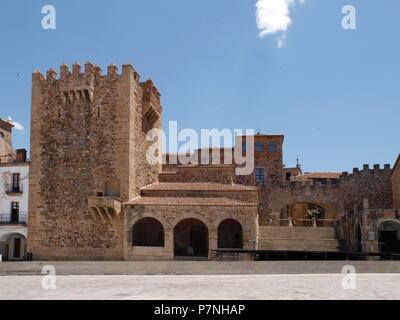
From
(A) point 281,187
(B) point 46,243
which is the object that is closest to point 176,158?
(A) point 281,187

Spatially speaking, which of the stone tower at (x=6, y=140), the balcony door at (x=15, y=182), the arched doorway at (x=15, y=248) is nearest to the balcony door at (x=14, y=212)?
the balcony door at (x=15, y=182)

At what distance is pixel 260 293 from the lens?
12.1 metres

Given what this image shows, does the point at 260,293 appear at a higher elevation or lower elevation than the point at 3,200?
lower

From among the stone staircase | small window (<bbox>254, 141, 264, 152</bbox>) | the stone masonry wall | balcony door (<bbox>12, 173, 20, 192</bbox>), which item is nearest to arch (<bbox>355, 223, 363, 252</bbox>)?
the stone staircase

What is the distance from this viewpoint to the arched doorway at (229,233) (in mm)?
30734

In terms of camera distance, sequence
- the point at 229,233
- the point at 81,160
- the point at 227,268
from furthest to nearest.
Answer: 1. the point at 229,233
2. the point at 81,160
3. the point at 227,268

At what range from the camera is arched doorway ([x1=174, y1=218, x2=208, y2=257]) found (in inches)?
1213

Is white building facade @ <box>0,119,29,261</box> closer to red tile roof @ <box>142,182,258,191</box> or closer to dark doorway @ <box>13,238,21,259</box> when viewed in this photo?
dark doorway @ <box>13,238,21,259</box>

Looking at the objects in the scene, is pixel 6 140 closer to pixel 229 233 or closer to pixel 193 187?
pixel 193 187

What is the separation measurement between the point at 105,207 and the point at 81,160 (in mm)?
3550

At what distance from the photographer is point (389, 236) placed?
28344 millimetres

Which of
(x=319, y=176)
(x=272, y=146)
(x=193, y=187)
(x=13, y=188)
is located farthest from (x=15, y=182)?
(x=319, y=176)

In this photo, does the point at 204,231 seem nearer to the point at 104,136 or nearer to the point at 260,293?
the point at 104,136
